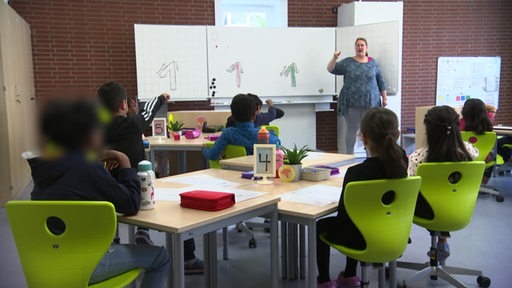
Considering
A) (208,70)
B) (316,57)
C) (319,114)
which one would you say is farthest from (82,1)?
(319,114)

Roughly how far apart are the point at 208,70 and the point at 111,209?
16.7 ft

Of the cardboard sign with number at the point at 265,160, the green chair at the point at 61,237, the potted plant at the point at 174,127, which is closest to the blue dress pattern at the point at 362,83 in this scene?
the potted plant at the point at 174,127

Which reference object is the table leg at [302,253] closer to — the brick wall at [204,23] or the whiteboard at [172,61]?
the brick wall at [204,23]

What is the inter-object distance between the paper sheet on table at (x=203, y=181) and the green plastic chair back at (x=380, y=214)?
695mm

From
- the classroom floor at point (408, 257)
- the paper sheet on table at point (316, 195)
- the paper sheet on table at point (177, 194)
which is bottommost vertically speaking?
the classroom floor at point (408, 257)

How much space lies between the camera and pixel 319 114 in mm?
7395

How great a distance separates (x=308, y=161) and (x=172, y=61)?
379cm

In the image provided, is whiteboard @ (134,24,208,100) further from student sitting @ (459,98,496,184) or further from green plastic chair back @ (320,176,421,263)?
green plastic chair back @ (320,176,421,263)

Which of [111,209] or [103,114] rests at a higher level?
[103,114]

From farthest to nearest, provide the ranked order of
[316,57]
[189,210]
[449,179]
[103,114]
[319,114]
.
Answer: [319,114], [316,57], [449,179], [189,210], [103,114]

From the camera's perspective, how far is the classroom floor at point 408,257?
2.85m

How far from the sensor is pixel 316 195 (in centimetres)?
225

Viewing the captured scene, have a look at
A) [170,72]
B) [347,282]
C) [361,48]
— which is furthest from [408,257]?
[170,72]

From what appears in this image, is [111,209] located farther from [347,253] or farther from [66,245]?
[347,253]
